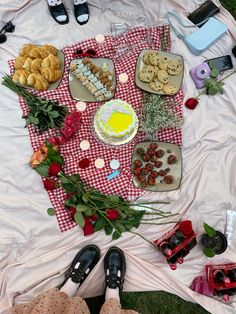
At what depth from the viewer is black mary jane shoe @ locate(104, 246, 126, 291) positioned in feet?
7.44

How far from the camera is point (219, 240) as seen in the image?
7.63 ft

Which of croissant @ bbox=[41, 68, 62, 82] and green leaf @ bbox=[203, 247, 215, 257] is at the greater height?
croissant @ bbox=[41, 68, 62, 82]

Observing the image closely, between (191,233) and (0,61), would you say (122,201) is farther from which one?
(0,61)

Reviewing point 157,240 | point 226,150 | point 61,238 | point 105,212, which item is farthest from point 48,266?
point 226,150

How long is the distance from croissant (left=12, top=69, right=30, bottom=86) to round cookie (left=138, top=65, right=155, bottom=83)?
0.74 meters

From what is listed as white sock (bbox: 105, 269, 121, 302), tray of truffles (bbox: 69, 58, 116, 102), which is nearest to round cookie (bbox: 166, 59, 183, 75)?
tray of truffles (bbox: 69, 58, 116, 102)

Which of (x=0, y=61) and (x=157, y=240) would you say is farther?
(x=0, y=61)

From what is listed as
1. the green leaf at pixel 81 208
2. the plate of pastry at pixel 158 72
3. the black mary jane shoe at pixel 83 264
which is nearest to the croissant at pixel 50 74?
the plate of pastry at pixel 158 72

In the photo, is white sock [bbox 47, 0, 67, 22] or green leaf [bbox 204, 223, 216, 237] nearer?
green leaf [bbox 204, 223, 216, 237]

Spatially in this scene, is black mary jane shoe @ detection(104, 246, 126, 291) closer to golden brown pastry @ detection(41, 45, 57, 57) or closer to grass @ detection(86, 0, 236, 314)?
grass @ detection(86, 0, 236, 314)

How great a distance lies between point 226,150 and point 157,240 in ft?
2.49

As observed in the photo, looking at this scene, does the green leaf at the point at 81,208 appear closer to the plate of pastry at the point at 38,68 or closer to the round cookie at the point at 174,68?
the plate of pastry at the point at 38,68

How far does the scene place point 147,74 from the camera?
8.25 feet

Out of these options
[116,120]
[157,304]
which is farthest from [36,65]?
[157,304]
